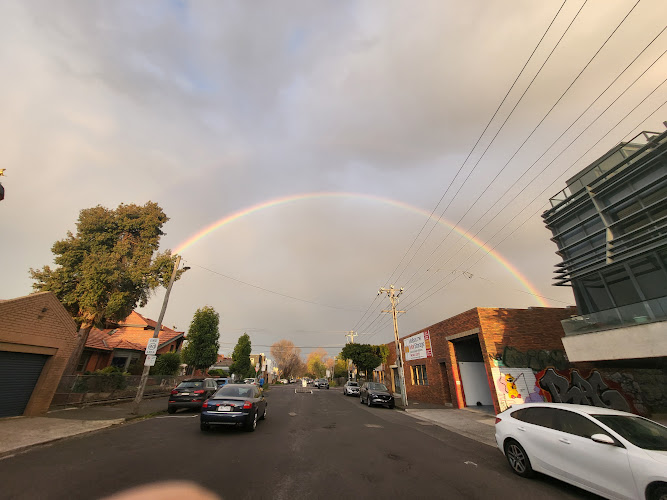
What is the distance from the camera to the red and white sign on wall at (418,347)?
23812mm

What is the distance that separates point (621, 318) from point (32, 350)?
23.9 m

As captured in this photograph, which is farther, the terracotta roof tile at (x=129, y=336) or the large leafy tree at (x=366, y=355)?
the large leafy tree at (x=366, y=355)

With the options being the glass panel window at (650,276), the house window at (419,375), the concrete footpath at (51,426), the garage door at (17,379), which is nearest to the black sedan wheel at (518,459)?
the concrete footpath at (51,426)

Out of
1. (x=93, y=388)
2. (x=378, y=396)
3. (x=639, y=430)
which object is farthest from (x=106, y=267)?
(x=639, y=430)

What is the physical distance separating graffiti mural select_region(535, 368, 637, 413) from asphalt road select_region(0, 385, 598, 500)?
9409 mm

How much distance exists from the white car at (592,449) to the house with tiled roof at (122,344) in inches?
929

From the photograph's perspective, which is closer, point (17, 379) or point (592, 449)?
point (592, 449)

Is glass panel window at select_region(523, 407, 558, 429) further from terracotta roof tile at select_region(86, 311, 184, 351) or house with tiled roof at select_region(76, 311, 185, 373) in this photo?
terracotta roof tile at select_region(86, 311, 184, 351)

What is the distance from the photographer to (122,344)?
27922mm

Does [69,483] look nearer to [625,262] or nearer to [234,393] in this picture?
[234,393]

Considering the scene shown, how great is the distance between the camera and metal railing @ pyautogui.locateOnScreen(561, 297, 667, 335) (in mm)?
10375

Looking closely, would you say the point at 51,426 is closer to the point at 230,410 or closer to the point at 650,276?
the point at 230,410

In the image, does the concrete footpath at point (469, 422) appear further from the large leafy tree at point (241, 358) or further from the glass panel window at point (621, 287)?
the large leafy tree at point (241, 358)

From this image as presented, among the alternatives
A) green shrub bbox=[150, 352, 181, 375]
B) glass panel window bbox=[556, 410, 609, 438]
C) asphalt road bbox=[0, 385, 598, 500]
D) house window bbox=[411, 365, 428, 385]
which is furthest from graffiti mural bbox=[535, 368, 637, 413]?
green shrub bbox=[150, 352, 181, 375]
